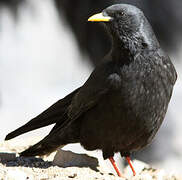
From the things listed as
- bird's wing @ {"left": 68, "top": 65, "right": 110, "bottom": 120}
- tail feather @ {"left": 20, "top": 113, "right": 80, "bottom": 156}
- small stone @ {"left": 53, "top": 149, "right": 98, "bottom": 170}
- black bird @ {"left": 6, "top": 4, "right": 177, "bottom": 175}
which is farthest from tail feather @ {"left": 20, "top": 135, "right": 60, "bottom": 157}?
black bird @ {"left": 6, "top": 4, "right": 177, "bottom": 175}

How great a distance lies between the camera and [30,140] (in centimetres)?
887

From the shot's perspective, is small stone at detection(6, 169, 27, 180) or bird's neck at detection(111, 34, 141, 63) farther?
bird's neck at detection(111, 34, 141, 63)

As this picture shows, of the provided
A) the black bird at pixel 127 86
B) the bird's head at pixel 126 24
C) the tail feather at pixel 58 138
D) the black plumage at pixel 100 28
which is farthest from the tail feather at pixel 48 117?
the black plumage at pixel 100 28

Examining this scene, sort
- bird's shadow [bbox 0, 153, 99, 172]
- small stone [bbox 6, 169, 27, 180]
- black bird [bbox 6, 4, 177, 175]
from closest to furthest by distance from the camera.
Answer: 1. small stone [bbox 6, 169, 27, 180]
2. black bird [bbox 6, 4, 177, 175]
3. bird's shadow [bbox 0, 153, 99, 172]

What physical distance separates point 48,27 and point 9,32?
978 mm

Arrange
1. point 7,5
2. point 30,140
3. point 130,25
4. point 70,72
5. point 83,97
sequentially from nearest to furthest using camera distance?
1. point 130,25
2. point 83,97
3. point 30,140
4. point 7,5
5. point 70,72

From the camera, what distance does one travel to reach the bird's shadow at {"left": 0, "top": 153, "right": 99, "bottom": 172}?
6.67m

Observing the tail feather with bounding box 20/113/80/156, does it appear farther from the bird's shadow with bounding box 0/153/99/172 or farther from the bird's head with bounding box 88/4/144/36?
the bird's head with bounding box 88/4/144/36

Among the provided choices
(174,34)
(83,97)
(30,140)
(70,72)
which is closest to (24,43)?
(70,72)

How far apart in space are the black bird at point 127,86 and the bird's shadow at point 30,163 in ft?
1.88

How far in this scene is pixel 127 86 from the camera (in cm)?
597

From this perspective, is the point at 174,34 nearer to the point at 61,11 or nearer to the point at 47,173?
the point at 61,11

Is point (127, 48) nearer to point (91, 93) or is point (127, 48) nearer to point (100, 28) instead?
point (91, 93)

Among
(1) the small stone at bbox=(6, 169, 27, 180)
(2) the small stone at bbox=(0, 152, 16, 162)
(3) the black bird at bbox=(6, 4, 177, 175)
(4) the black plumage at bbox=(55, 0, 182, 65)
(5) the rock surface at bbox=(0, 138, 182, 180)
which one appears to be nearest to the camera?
(1) the small stone at bbox=(6, 169, 27, 180)
